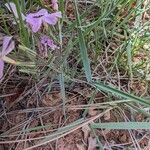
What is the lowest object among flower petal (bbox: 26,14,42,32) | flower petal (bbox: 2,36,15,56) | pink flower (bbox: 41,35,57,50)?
pink flower (bbox: 41,35,57,50)

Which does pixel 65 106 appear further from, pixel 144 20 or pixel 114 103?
pixel 144 20

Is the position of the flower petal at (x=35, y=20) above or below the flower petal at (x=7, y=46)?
above

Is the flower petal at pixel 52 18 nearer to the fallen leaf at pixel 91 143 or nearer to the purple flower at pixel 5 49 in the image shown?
the purple flower at pixel 5 49

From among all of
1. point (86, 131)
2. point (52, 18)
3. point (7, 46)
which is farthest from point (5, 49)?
point (86, 131)

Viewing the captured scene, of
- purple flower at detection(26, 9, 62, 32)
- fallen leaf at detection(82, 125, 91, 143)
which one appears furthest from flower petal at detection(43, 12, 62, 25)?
fallen leaf at detection(82, 125, 91, 143)

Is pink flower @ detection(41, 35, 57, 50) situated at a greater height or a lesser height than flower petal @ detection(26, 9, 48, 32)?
lesser

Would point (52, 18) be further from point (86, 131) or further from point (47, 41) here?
point (86, 131)

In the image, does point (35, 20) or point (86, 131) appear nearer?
point (35, 20)

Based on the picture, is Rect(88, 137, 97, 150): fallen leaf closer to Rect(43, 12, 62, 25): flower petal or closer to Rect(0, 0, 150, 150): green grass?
Rect(0, 0, 150, 150): green grass

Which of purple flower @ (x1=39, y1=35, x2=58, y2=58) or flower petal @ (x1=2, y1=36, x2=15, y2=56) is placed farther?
purple flower @ (x1=39, y1=35, x2=58, y2=58)

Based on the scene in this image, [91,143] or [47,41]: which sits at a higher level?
[47,41]

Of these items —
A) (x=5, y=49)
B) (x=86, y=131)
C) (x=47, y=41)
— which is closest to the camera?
(x=5, y=49)

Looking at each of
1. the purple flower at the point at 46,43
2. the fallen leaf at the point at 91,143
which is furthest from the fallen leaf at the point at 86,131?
the purple flower at the point at 46,43
